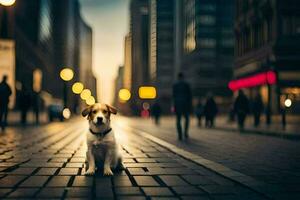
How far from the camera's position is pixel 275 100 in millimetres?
39531

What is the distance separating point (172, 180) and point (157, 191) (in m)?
0.81

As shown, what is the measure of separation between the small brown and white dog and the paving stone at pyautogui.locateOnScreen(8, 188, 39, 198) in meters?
1.12

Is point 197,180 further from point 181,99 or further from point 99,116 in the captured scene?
point 181,99

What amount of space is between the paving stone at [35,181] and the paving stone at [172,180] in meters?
1.50

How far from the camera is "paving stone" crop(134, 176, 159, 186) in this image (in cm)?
581

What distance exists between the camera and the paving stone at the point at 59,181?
18.6 feet

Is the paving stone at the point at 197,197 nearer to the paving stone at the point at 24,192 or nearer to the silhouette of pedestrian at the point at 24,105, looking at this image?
the paving stone at the point at 24,192

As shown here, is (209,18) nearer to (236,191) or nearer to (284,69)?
(284,69)

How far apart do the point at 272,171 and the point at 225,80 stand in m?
84.5

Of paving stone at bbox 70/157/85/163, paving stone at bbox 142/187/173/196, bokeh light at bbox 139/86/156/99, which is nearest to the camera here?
paving stone at bbox 142/187/173/196

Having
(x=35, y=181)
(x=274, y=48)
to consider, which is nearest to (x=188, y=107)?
(x=35, y=181)

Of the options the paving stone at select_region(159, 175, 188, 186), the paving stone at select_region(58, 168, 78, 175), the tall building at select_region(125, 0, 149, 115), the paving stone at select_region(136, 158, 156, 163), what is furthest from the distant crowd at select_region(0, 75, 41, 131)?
the tall building at select_region(125, 0, 149, 115)

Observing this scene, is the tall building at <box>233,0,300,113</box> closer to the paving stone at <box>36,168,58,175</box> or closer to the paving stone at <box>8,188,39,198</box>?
the paving stone at <box>36,168,58,175</box>

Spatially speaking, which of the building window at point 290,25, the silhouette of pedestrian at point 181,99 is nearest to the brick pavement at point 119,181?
the silhouette of pedestrian at point 181,99
